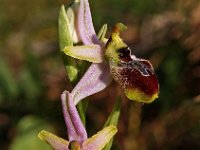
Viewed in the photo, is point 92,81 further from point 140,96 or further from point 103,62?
point 140,96

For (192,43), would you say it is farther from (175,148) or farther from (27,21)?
(27,21)

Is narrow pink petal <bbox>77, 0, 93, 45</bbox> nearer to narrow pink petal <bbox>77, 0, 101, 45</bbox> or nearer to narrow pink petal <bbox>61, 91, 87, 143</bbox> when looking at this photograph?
narrow pink petal <bbox>77, 0, 101, 45</bbox>

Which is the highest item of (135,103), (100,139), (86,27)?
(86,27)

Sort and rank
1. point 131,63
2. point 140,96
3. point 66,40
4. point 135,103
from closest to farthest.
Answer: point 140,96, point 131,63, point 66,40, point 135,103

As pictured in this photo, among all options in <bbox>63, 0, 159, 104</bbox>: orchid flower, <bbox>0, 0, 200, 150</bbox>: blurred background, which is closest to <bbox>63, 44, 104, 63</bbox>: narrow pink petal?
<bbox>63, 0, 159, 104</bbox>: orchid flower

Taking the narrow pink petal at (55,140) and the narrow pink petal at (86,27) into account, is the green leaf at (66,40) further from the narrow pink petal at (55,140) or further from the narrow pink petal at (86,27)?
the narrow pink petal at (55,140)

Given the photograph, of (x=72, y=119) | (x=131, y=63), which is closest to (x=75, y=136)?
(x=72, y=119)
